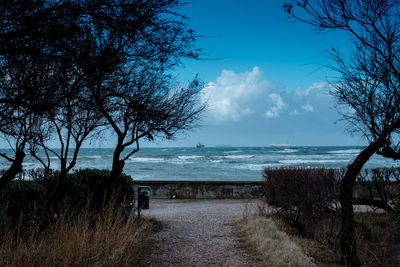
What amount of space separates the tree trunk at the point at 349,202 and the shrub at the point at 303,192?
238 cm

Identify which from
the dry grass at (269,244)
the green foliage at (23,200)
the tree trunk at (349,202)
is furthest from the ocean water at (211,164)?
the green foliage at (23,200)

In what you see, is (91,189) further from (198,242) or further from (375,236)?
(375,236)

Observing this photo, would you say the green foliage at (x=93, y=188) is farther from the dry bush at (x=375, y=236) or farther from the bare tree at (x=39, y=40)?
the bare tree at (x=39, y=40)

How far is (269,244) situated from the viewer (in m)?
6.25

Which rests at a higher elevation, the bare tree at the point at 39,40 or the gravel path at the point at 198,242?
the bare tree at the point at 39,40

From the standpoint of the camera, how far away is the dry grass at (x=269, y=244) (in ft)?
17.3

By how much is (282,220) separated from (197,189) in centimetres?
780

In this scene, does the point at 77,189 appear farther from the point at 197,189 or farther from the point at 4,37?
the point at 197,189

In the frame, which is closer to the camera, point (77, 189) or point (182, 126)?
point (77, 189)

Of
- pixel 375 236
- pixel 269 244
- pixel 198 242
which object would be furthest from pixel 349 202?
pixel 375 236

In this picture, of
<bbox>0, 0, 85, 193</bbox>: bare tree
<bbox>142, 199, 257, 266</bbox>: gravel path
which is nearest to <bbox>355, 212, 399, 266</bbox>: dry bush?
<bbox>142, 199, 257, 266</bbox>: gravel path

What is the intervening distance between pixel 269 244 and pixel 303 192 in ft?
8.16

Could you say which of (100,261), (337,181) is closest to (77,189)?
(100,261)

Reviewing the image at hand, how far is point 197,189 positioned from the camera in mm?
16375
